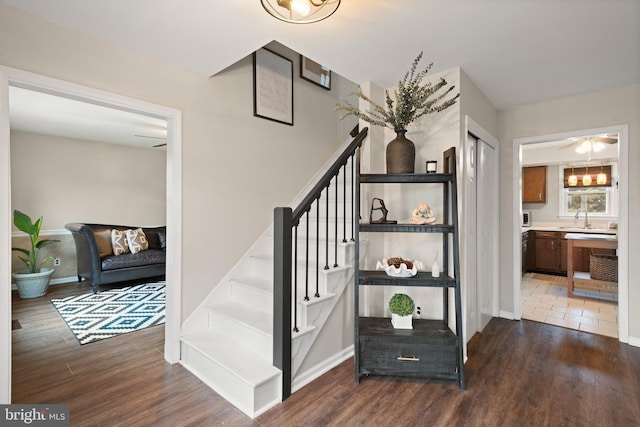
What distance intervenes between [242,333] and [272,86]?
2362 mm

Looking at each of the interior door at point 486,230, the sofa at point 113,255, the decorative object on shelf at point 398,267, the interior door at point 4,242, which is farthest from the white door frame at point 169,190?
the interior door at point 486,230

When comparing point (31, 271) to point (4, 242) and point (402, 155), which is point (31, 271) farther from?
point (402, 155)

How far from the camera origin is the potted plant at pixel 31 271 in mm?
4172

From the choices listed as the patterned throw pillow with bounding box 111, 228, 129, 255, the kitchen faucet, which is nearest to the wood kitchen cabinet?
the kitchen faucet

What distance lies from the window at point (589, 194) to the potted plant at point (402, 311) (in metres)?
5.70

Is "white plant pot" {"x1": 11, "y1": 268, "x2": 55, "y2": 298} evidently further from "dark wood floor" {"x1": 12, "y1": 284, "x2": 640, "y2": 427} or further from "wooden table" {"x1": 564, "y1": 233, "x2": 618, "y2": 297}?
"wooden table" {"x1": 564, "y1": 233, "x2": 618, "y2": 297}

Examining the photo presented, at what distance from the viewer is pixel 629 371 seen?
2402mm

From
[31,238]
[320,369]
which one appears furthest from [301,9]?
[31,238]

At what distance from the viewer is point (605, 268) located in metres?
4.18

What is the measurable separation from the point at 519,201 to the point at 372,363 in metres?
2.55

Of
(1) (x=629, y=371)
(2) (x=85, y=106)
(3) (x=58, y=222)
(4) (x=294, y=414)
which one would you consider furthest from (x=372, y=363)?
(3) (x=58, y=222)

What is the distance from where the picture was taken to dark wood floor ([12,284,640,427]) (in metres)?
1.84

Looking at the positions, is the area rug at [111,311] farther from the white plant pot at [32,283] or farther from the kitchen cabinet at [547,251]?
the kitchen cabinet at [547,251]

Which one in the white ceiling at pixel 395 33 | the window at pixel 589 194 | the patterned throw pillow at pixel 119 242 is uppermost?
the white ceiling at pixel 395 33
